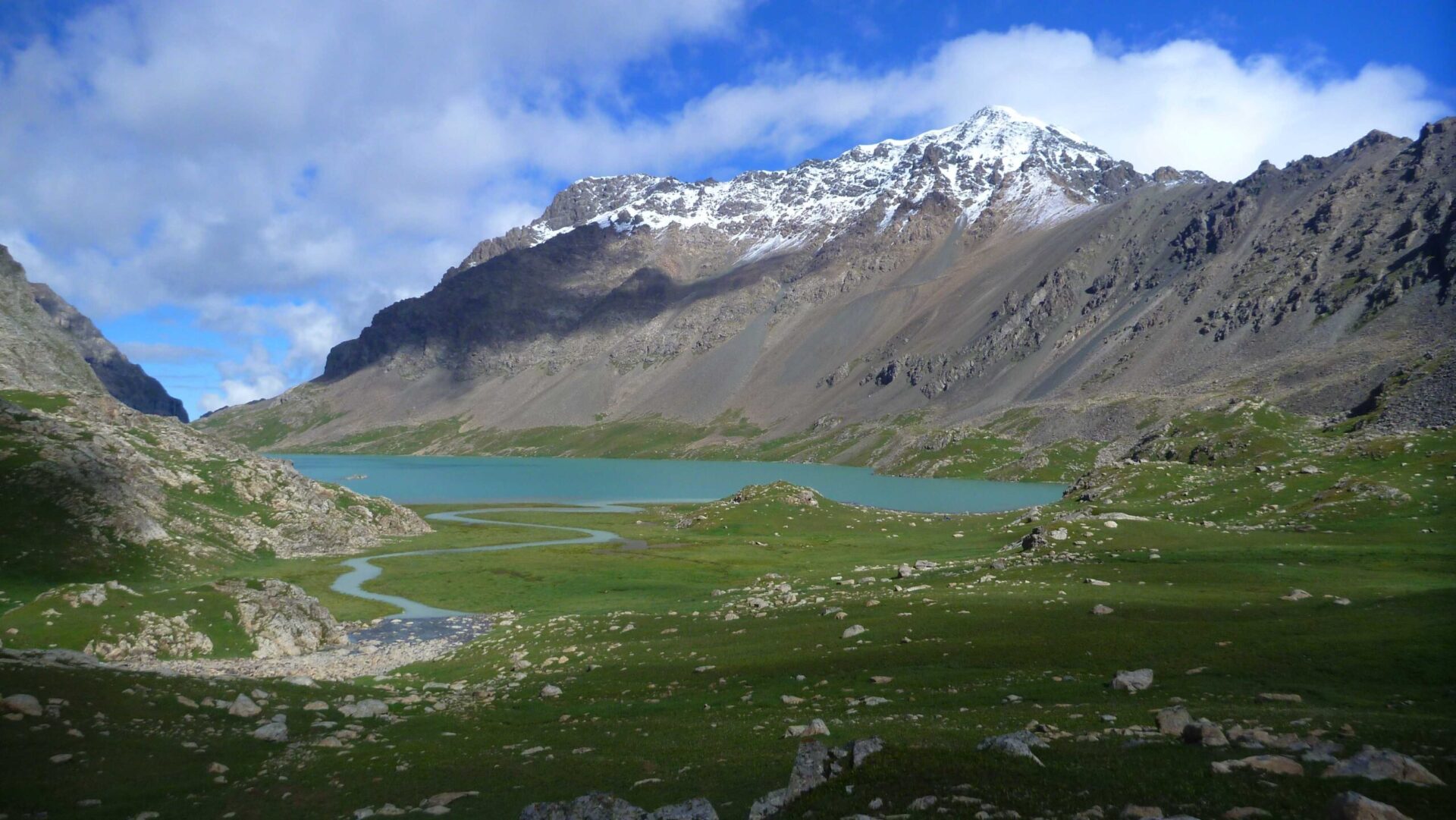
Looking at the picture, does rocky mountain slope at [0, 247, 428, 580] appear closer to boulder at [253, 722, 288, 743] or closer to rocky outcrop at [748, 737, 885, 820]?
boulder at [253, 722, 288, 743]

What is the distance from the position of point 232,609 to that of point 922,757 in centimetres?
4742

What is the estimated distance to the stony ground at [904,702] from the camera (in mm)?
14508

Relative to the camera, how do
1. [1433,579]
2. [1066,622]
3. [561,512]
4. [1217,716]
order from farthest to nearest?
[561,512] → [1433,579] → [1066,622] → [1217,716]

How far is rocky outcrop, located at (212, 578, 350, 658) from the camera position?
47344mm

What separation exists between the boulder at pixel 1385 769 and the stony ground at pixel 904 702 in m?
0.05

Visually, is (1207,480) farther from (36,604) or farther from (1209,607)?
(36,604)

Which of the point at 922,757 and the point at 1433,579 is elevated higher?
the point at 922,757

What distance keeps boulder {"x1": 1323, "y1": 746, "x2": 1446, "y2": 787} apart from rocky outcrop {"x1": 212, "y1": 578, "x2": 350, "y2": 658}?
50.2m

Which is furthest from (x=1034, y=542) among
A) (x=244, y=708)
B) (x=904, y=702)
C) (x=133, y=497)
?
(x=133, y=497)

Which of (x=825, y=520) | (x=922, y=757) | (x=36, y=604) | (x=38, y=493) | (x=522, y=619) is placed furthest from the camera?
(x=825, y=520)

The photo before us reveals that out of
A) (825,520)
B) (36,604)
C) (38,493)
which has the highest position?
(38,493)

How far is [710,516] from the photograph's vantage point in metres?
114

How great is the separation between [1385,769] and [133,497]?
3425 inches

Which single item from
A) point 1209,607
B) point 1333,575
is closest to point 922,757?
point 1209,607
